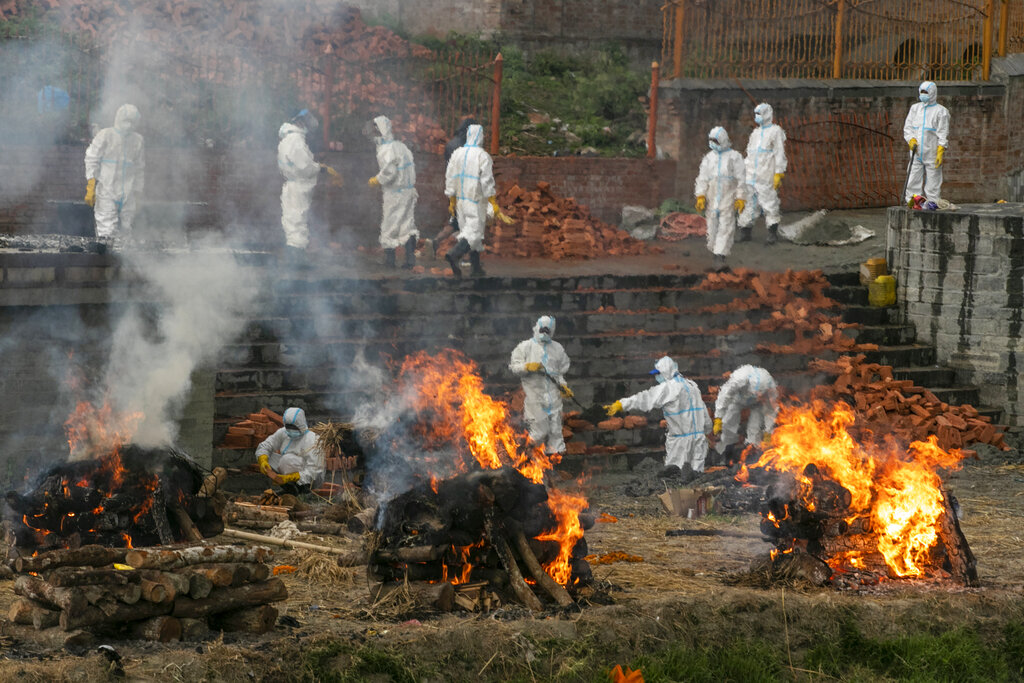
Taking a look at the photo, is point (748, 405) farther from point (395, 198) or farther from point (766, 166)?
point (766, 166)

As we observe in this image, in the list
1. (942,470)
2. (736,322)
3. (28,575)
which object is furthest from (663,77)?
(28,575)

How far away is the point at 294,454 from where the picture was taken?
12.9 m

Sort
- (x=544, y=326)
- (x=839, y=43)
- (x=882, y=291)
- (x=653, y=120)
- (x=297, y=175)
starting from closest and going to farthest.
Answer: (x=544, y=326)
(x=297, y=175)
(x=882, y=291)
(x=653, y=120)
(x=839, y=43)

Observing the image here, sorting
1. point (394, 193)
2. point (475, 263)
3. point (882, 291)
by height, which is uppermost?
point (394, 193)

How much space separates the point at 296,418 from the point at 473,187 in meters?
4.53

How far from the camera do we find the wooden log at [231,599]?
808 centimetres

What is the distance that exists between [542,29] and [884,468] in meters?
14.4

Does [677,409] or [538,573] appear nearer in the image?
[538,573]

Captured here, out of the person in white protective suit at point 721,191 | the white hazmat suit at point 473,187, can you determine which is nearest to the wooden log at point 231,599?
the white hazmat suit at point 473,187

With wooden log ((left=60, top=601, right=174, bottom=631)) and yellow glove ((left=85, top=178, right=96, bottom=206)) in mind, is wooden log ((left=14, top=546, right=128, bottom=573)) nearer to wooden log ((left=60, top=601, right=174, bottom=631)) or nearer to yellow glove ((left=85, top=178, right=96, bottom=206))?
wooden log ((left=60, top=601, right=174, bottom=631))

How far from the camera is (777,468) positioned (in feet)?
36.6

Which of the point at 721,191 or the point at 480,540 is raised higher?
the point at 721,191

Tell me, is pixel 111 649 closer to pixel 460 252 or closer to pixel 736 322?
pixel 460 252

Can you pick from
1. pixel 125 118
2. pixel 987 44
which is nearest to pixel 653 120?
pixel 987 44
